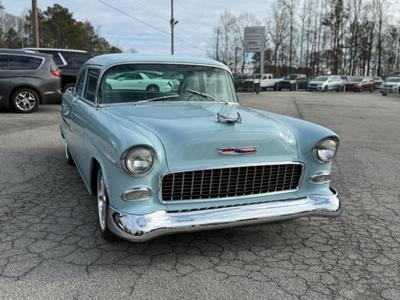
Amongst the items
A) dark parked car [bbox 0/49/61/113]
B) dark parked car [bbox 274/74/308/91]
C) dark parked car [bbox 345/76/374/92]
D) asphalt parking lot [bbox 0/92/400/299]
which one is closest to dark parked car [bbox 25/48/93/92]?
dark parked car [bbox 0/49/61/113]

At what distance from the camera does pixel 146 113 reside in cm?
396

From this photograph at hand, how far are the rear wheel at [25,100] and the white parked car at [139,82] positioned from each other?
8.40 m

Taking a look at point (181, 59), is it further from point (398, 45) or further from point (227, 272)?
point (398, 45)

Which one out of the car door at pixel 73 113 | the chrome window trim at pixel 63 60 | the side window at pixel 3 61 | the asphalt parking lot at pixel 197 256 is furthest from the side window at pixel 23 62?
the asphalt parking lot at pixel 197 256

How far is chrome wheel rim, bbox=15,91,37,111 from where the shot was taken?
38.9 ft

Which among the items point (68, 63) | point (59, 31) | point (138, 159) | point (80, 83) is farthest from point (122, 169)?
point (59, 31)

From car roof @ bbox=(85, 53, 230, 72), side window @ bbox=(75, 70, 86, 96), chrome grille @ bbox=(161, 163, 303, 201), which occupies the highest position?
car roof @ bbox=(85, 53, 230, 72)

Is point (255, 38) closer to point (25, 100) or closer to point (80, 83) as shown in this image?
point (25, 100)

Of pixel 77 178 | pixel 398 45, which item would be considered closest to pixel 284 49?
pixel 398 45

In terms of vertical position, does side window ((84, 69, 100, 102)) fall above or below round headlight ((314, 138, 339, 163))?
above

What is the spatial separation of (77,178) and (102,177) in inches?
85.5

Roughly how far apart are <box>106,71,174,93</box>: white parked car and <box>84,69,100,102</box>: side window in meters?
0.21

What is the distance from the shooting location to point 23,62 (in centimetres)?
1195

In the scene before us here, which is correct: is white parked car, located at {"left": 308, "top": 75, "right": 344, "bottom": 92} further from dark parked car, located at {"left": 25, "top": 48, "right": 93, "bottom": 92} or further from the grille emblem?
the grille emblem
